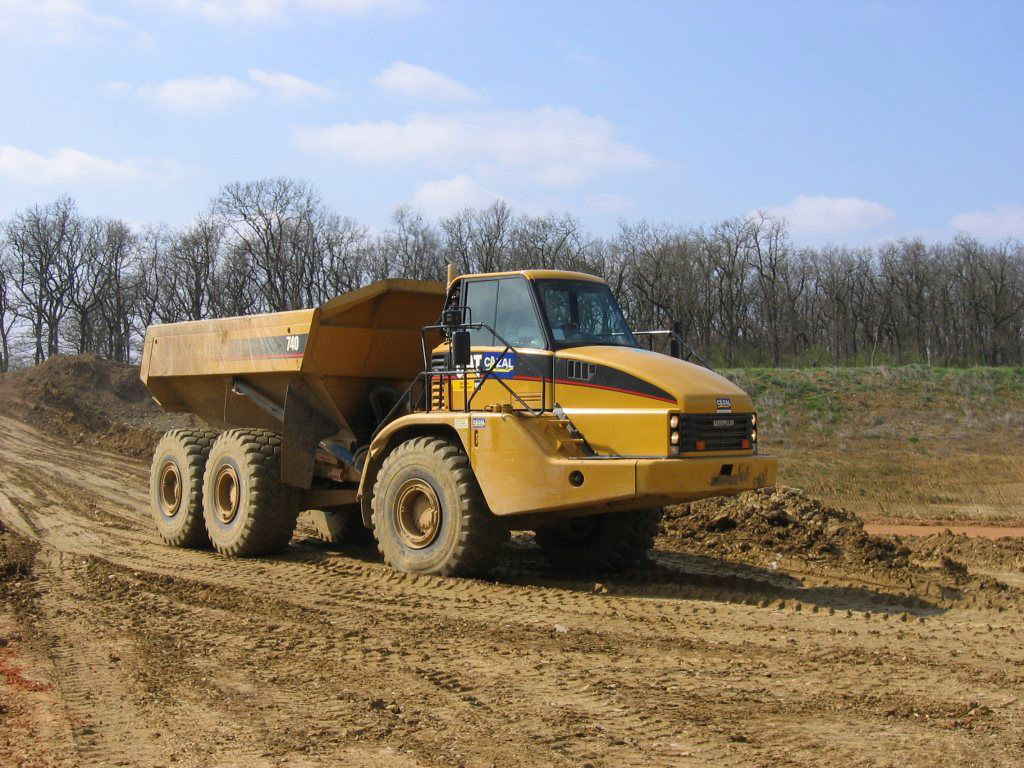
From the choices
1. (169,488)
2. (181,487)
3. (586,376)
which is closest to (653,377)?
(586,376)

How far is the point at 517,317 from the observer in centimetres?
932

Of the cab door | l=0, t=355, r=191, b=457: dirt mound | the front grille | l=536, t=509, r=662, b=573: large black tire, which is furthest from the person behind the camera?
l=0, t=355, r=191, b=457: dirt mound

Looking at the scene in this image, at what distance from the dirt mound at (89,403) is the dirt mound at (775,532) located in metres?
15.9

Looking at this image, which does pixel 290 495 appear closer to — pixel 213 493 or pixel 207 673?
pixel 213 493

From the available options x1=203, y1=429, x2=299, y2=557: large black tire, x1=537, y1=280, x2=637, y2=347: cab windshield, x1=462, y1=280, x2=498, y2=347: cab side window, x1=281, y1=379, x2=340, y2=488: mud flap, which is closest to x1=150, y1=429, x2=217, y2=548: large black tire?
x1=203, y1=429, x2=299, y2=557: large black tire

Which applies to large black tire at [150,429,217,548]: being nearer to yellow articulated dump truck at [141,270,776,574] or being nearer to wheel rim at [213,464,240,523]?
yellow articulated dump truck at [141,270,776,574]

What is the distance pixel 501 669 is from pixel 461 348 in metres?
3.30

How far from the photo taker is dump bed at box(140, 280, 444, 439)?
421 inches

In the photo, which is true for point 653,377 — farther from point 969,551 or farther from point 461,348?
point 969,551

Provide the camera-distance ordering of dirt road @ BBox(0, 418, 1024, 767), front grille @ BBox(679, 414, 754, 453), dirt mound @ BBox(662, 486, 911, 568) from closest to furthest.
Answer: dirt road @ BBox(0, 418, 1024, 767) → front grille @ BBox(679, 414, 754, 453) → dirt mound @ BBox(662, 486, 911, 568)

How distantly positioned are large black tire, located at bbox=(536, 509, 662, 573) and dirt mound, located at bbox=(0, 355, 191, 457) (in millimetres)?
16623

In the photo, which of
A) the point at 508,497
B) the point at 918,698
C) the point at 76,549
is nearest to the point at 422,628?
the point at 508,497

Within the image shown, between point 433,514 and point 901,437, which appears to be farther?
point 901,437

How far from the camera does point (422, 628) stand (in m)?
7.46
